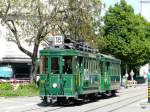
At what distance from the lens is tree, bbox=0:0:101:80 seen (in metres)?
42.1

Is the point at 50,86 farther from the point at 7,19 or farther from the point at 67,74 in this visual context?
the point at 7,19

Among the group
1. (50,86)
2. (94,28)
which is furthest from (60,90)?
(94,28)

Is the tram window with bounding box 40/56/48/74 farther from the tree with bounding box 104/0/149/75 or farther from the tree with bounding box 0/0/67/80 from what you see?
the tree with bounding box 104/0/149/75

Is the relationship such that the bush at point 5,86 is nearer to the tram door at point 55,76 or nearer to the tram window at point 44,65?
the tram window at point 44,65

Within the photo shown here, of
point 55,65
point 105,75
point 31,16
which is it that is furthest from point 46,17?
point 55,65

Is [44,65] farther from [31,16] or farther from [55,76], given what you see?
[31,16]

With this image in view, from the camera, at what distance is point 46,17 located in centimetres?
4250

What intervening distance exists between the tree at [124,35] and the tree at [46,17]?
97.0ft

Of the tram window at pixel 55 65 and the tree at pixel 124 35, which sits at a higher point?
the tree at pixel 124 35

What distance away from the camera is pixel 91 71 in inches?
1244

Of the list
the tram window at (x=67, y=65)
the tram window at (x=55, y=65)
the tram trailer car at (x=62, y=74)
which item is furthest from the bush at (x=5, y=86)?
the tram window at (x=67, y=65)

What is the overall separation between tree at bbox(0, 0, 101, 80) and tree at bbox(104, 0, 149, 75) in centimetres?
2956

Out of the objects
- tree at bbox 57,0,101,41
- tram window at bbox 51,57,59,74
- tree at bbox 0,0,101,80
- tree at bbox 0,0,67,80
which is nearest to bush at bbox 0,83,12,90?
tree at bbox 0,0,101,80

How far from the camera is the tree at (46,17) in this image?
4209 cm
